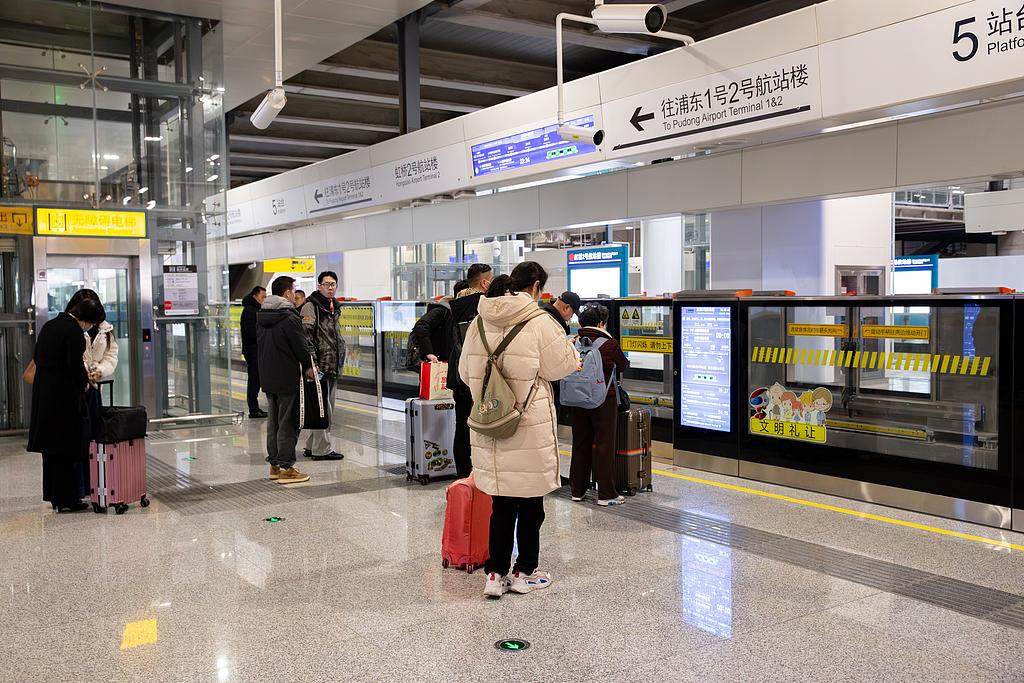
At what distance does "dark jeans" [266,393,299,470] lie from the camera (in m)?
6.85

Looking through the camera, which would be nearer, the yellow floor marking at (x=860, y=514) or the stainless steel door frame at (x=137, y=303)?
the yellow floor marking at (x=860, y=514)

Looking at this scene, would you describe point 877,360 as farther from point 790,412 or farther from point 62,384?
point 62,384

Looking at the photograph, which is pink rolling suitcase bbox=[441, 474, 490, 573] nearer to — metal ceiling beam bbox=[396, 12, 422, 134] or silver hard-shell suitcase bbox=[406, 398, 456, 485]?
silver hard-shell suitcase bbox=[406, 398, 456, 485]

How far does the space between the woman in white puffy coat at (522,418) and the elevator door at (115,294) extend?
717cm

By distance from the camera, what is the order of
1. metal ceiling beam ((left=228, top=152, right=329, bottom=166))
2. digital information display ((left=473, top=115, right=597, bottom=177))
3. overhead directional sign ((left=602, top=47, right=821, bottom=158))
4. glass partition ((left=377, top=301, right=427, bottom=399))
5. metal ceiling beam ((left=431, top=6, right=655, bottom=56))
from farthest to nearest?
metal ceiling beam ((left=228, top=152, right=329, bottom=166)) < glass partition ((left=377, top=301, right=427, bottom=399)) < metal ceiling beam ((left=431, top=6, right=655, bottom=56)) < digital information display ((left=473, top=115, right=597, bottom=177)) < overhead directional sign ((left=602, top=47, right=821, bottom=158))

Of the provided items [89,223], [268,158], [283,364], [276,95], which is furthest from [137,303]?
[268,158]

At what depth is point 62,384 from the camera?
18.7 ft

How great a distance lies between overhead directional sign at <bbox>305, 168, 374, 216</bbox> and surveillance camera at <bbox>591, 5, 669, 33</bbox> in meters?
5.90

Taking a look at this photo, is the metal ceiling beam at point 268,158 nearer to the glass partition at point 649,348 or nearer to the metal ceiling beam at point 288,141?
the metal ceiling beam at point 288,141

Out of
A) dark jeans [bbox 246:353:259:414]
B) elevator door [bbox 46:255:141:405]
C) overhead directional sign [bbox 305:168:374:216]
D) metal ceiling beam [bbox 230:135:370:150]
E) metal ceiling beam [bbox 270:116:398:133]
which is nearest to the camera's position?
elevator door [bbox 46:255:141:405]

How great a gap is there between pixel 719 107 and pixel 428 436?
3648 millimetres

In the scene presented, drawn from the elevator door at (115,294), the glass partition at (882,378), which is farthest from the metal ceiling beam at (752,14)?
the elevator door at (115,294)

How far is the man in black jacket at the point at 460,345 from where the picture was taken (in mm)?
5980

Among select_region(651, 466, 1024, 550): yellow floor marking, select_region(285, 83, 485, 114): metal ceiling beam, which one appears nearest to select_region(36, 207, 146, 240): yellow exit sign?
select_region(285, 83, 485, 114): metal ceiling beam
